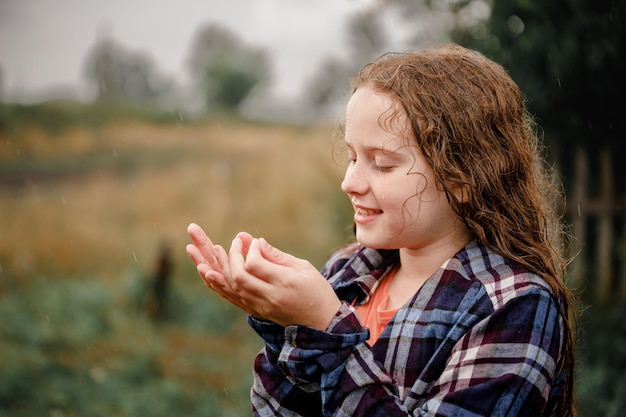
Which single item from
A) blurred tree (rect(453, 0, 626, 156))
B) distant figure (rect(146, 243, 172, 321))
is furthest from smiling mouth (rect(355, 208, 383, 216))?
distant figure (rect(146, 243, 172, 321))

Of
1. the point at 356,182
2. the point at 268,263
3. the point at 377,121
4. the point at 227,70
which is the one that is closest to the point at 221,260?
the point at 268,263

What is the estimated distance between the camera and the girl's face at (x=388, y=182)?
1523mm

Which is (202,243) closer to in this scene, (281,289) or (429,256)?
(281,289)

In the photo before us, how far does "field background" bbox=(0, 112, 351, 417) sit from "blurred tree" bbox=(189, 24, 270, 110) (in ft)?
3.17

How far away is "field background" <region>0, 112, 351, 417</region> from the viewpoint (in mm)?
4938

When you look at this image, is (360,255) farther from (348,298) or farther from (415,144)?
(415,144)

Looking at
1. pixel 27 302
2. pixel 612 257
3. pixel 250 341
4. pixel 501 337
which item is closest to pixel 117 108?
pixel 27 302

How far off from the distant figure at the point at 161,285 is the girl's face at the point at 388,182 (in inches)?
199

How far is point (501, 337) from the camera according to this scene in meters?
1.38

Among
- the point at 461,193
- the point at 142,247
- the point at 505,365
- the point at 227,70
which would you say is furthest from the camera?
the point at 227,70

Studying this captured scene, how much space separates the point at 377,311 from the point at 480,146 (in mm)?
547

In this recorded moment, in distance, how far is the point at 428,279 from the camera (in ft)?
5.11

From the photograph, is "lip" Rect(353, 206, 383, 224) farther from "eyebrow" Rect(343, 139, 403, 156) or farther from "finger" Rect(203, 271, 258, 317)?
"finger" Rect(203, 271, 258, 317)

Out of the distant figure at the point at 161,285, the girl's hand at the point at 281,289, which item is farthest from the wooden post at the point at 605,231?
the distant figure at the point at 161,285
